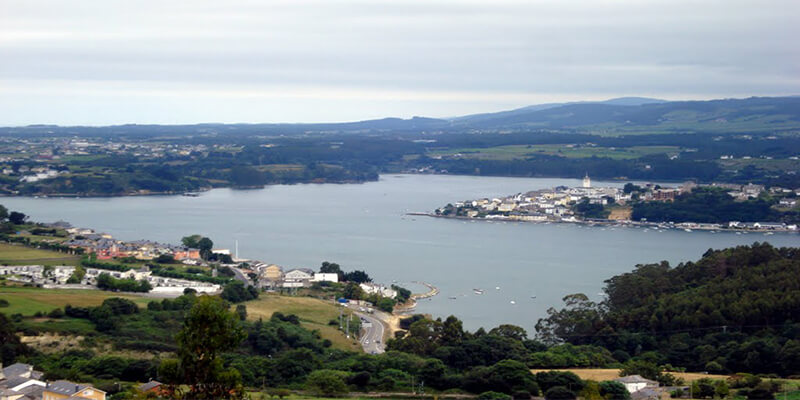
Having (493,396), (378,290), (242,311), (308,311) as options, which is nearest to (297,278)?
(378,290)

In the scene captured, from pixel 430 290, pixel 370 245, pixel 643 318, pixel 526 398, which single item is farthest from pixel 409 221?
pixel 526 398

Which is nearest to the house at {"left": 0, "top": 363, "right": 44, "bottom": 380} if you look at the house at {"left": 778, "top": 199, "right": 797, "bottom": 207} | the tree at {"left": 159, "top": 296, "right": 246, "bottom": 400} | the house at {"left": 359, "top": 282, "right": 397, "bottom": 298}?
the tree at {"left": 159, "top": 296, "right": 246, "bottom": 400}

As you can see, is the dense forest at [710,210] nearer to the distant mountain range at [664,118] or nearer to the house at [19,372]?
the house at [19,372]

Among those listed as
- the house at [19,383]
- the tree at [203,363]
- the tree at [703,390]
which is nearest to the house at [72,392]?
the house at [19,383]

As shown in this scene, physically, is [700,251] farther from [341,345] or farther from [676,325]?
[341,345]

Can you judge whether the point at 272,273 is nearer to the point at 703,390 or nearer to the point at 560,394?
the point at 560,394
